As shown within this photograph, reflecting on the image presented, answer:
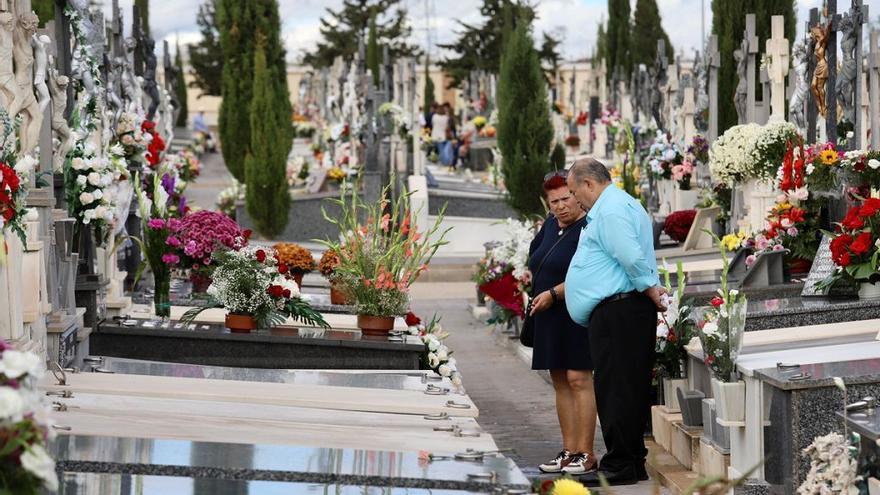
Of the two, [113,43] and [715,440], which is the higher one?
[113,43]

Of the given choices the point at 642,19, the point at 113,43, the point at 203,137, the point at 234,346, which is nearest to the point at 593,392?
the point at 234,346

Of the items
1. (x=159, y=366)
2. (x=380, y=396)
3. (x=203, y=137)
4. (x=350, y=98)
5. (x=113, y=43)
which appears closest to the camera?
(x=380, y=396)

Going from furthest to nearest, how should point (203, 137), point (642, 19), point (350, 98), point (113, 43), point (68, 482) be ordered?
point (203, 137) < point (642, 19) < point (350, 98) < point (113, 43) < point (68, 482)

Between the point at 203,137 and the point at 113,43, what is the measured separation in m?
35.5

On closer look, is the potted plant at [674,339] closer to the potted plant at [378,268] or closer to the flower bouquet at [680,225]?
the potted plant at [378,268]

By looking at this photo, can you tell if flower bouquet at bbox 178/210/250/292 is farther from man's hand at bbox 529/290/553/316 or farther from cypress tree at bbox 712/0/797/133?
cypress tree at bbox 712/0/797/133

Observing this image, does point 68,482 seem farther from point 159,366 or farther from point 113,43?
point 113,43

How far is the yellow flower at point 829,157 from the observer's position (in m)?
9.42

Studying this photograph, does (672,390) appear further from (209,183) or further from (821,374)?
(209,183)

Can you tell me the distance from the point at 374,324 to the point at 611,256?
2.08 meters

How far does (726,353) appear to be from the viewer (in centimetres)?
673

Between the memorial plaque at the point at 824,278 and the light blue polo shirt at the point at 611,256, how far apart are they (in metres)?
1.55

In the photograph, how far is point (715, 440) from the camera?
6930 millimetres

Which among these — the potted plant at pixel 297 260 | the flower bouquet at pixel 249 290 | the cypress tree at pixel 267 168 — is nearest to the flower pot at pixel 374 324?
the flower bouquet at pixel 249 290
